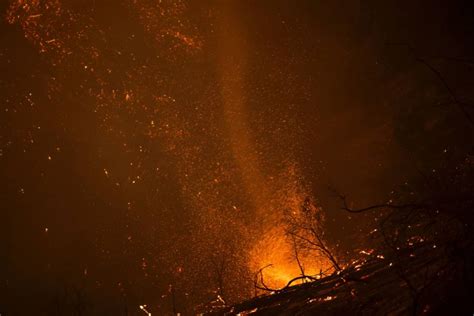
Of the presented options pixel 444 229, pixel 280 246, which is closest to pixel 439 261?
pixel 444 229

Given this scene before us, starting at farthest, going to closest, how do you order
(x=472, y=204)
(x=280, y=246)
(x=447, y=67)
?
1. (x=280, y=246)
2. (x=447, y=67)
3. (x=472, y=204)

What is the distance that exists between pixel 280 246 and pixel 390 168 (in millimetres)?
9947

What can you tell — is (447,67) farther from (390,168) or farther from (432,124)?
(390,168)

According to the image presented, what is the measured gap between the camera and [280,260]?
31938 millimetres

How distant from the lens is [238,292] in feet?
163

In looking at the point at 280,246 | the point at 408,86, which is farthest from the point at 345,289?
the point at 280,246

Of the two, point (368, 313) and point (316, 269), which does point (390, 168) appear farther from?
point (368, 313)

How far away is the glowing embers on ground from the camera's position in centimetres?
2967

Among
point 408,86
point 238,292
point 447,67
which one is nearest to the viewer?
point 447,67

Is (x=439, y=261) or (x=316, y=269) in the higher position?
(x=316, y=269)

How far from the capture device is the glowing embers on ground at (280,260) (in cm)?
2967

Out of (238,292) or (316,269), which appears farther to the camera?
(238,292)

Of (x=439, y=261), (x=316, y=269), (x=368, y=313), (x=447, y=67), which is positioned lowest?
(x=368, y=313)

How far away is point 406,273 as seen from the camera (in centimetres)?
471
